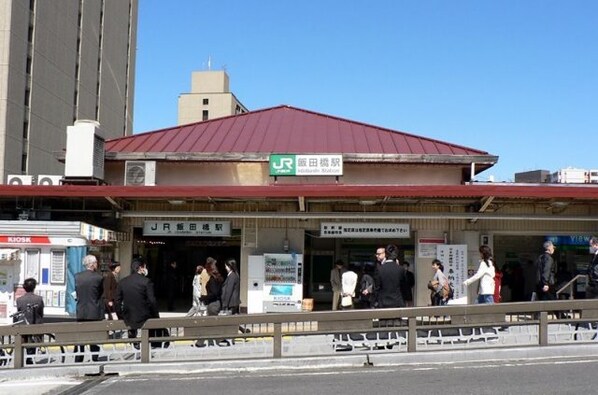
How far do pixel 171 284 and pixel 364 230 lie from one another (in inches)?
232

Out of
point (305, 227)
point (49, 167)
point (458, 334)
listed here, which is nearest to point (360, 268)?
point (305, 227)

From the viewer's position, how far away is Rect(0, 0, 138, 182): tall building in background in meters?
41.3

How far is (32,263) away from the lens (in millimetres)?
14000

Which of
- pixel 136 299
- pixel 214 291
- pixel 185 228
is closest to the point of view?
pixel 136 299

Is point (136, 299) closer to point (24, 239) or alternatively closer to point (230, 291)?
point (230, 291)

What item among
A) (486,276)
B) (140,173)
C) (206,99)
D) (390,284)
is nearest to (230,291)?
(390,284)

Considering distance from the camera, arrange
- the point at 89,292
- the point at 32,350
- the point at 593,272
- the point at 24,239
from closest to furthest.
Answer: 1. the point at 32,350
2. the point at 89,292
3. the point at 593,272
4. the point at 24,239

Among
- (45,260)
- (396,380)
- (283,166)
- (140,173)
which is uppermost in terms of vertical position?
(283,166)

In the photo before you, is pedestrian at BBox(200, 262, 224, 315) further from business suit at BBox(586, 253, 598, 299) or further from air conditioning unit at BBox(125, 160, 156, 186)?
business suit at BBox(586, 253, 598, 299)

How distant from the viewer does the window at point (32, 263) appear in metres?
13.9

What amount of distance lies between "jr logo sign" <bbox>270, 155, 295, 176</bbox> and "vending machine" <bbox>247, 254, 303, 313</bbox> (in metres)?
2.09

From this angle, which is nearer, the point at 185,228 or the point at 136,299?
the point at 136,299

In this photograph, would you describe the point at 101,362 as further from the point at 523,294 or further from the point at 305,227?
the point at 523,294

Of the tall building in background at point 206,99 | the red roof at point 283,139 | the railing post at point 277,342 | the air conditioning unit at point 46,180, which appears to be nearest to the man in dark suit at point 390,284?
the railing post at point 277,342
